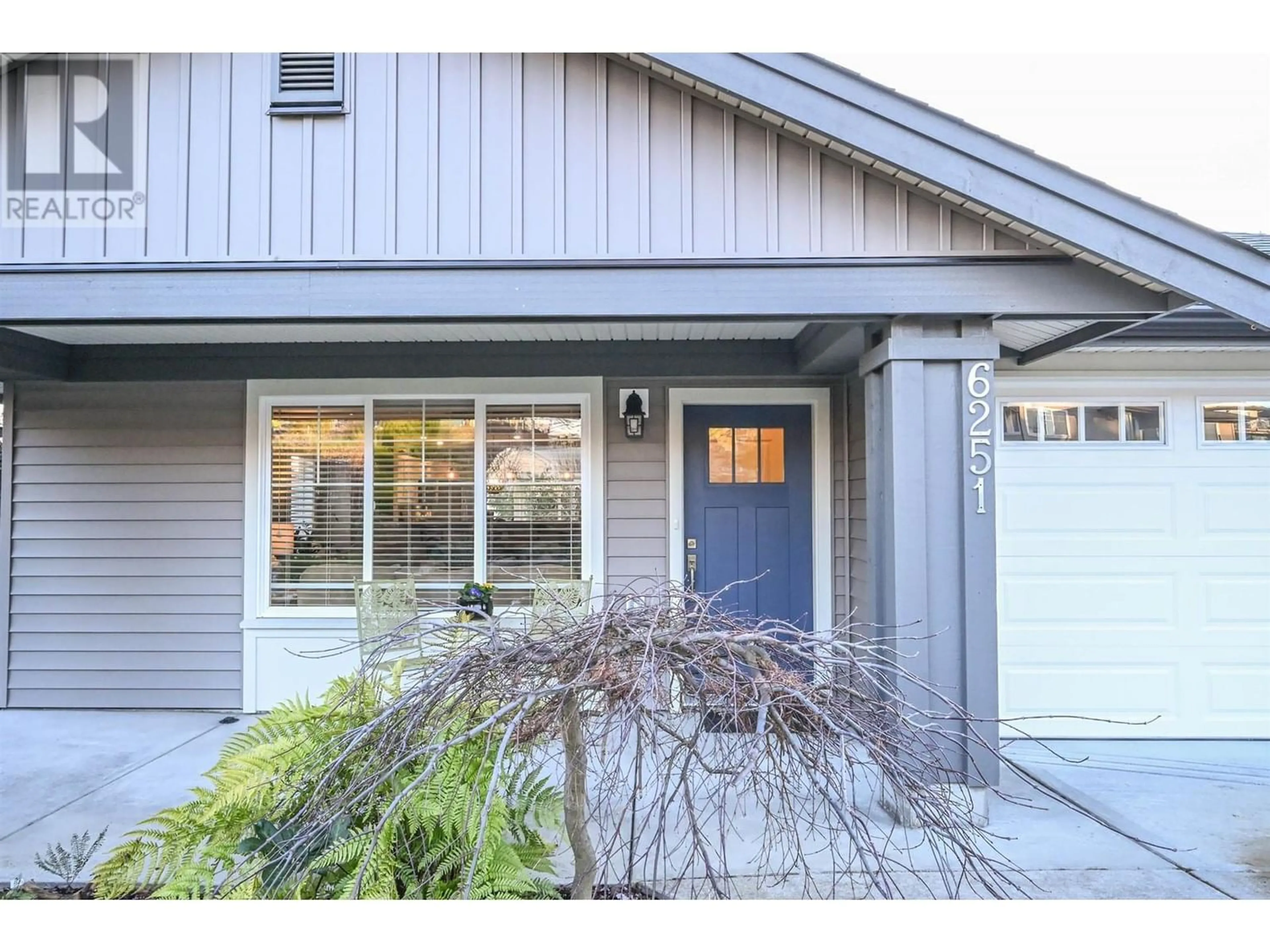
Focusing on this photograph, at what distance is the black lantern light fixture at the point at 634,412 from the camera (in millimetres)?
5281

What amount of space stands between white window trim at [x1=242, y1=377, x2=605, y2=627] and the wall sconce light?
5.9 inches

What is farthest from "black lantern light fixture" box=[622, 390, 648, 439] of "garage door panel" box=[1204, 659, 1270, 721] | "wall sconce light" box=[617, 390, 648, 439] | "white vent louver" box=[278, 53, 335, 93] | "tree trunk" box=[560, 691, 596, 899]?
"garage door panel" box=[1204, 659, 1270, 721]

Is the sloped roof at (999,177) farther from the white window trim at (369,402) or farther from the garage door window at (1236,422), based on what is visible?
the white window trim at (369,402)

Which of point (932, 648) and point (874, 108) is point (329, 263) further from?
point (932, 648)

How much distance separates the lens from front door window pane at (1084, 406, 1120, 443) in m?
4.96

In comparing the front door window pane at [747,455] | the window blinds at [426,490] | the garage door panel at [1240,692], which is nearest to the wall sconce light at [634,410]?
the front door window pane at [747,455]

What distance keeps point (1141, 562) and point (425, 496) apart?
15.0 feet

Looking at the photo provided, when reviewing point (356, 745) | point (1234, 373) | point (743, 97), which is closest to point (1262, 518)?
point (1234, 373)

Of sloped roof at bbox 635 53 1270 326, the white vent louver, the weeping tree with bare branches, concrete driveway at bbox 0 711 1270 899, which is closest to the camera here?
the weeping tree with bare branches

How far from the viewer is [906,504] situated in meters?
3.61

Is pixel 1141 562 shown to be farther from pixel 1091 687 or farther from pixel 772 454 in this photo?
pixel 772 454

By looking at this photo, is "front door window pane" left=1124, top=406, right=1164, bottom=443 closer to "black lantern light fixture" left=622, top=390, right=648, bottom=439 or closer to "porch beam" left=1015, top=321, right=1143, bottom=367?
"porch beam" left=1015, top=321, right=1143, bottom=367

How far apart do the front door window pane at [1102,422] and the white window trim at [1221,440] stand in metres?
0.47

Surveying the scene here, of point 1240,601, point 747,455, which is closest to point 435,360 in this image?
point 747,455
